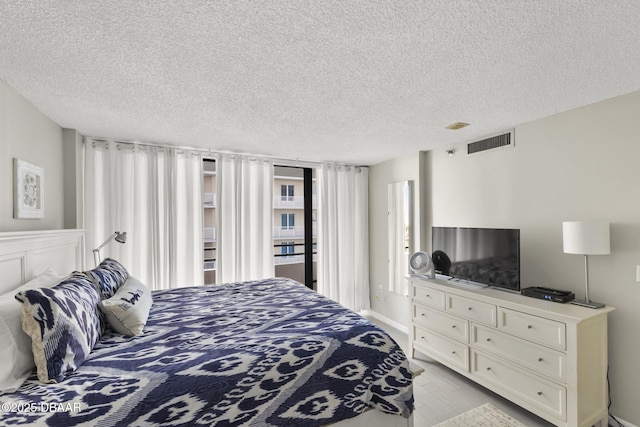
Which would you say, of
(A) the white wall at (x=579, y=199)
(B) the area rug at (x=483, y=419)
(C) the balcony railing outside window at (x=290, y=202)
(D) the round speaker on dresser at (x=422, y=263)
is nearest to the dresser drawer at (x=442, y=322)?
(D) the round speaker on dresser at (x=422, y=263)

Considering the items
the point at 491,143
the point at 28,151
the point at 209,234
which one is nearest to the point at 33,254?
the point at 28,151

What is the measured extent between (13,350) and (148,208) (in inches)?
99.6

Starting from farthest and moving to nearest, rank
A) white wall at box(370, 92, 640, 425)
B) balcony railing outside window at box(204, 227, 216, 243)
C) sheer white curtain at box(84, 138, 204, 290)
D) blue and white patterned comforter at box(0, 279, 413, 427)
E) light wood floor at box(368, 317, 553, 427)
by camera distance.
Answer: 1. balcony railing outside window at box(204, 227, 216, 243)
2. sheer white curtain at box(84, 138, 204, 290)
3. light wood floor at box(368, 317, 553, 427)
4. white wall at box(370, 92, 640, 425)
5. blue and white patterned comforter at box(0, 279, 413, 427)

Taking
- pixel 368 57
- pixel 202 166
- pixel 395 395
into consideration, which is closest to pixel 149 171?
pixel 202 166

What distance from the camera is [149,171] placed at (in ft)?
12.1

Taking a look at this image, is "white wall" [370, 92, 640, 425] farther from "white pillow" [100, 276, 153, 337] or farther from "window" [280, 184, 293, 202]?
"white pillow" [100, 276, 153, 337]

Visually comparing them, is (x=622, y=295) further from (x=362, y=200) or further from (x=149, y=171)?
(x=149, y=171)

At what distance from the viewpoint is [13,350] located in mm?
1354

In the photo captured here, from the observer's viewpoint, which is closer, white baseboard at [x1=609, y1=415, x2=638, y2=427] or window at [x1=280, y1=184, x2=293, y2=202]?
white baseboard at [x1=609, y1=415, x2=638, y2=427]

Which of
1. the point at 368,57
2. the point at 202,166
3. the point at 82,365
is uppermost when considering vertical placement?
the point at 368,57

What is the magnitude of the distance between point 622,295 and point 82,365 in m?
3.57

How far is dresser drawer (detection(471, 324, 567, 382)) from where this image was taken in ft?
7.32

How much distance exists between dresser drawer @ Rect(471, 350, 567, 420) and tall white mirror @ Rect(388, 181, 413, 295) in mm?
1557

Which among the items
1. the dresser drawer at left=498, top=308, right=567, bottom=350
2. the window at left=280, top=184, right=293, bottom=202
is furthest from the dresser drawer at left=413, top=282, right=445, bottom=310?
the window at left=280, top=184, right=293, bottom=202
